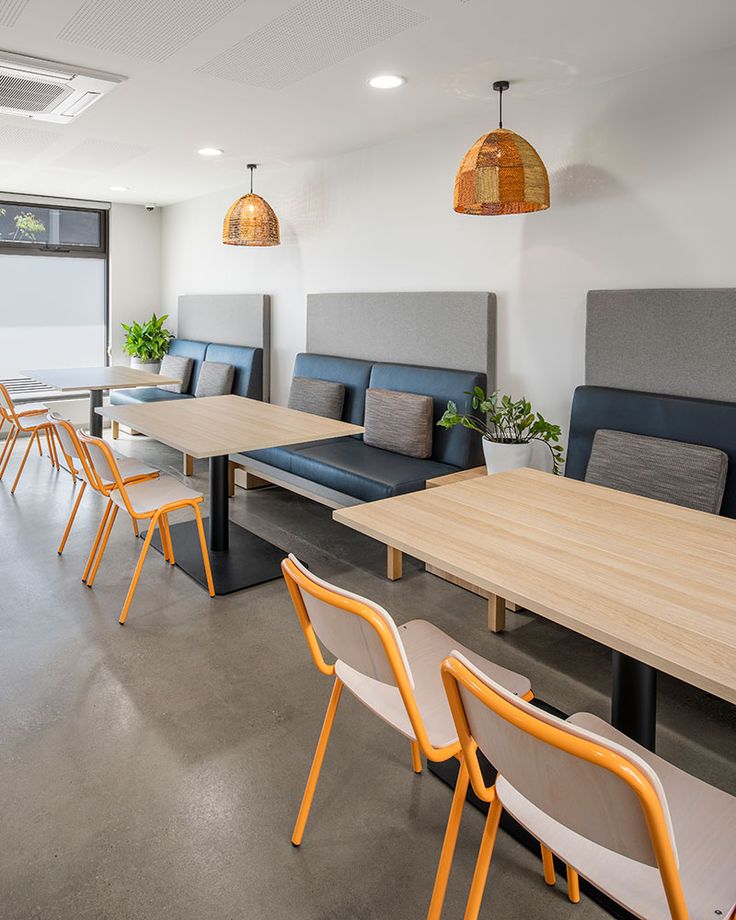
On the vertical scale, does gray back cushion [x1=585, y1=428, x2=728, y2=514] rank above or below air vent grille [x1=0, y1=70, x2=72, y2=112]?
below

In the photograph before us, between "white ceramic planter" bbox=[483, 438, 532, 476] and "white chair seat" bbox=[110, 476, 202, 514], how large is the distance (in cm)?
146

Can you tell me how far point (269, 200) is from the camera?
18.9 ft

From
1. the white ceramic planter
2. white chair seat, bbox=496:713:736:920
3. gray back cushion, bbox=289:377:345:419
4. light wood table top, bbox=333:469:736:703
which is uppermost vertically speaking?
gray back cushion, bbox=289:377:345:419

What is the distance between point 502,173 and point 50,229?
5877mm

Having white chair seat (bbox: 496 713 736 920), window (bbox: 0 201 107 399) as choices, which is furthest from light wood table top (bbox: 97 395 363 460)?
window (bbox: 0 201 107 399)

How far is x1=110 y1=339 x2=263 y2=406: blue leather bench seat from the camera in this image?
5.94 m

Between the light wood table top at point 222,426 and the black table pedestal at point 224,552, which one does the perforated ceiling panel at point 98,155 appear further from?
the black table pedestal at point 224,552

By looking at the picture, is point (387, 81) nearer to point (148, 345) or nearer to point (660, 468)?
point (660, 468)

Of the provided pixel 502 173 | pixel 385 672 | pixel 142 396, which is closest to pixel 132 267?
pixel 142 396

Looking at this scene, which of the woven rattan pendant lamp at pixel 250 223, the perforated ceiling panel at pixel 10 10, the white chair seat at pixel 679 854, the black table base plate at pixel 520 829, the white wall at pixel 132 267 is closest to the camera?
the white chair seat at pixel 679 854

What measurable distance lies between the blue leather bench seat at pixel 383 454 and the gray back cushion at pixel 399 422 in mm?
53

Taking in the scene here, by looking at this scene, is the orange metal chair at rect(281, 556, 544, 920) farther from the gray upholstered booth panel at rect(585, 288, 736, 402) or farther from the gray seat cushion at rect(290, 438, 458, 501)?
the gray upholstered booth panel at rect(585, 288, 736, 402)

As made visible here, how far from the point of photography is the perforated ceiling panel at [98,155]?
475 centimetres

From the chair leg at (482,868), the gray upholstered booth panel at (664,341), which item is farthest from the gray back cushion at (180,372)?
the chair leg at (482,868)
